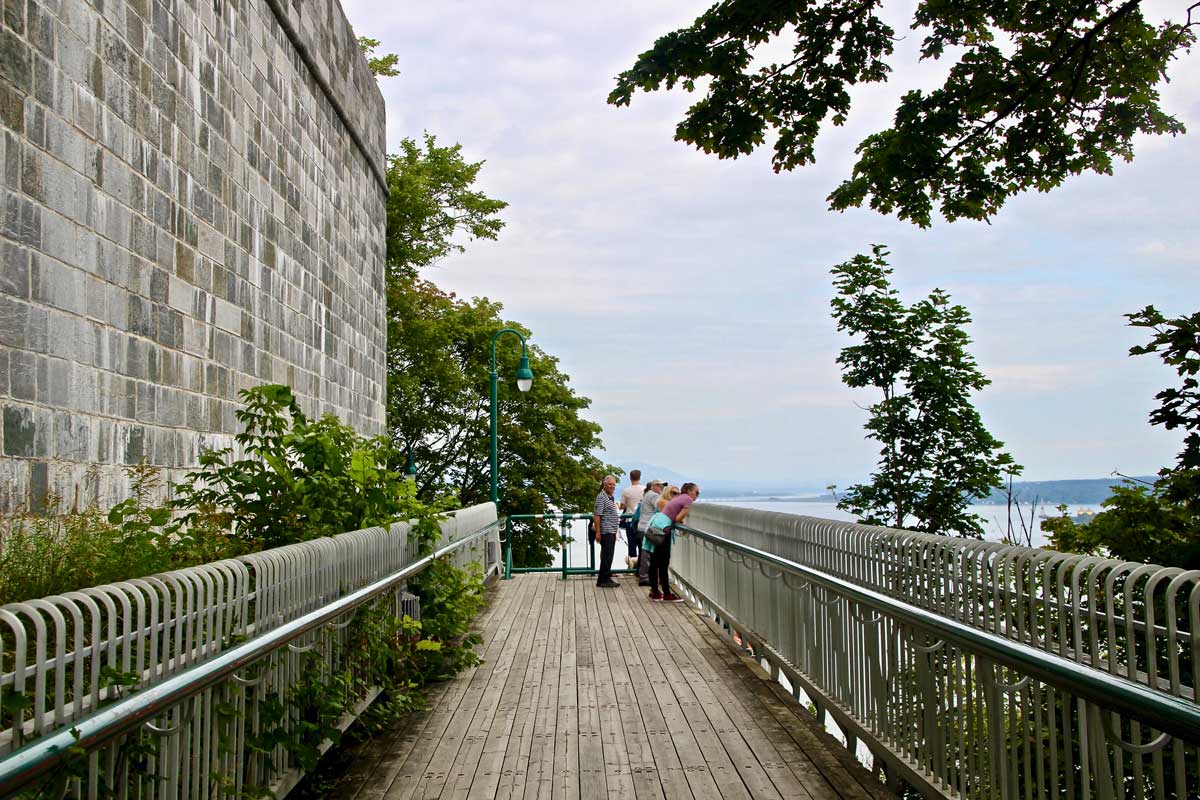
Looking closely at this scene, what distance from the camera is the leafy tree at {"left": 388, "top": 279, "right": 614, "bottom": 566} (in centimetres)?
4000

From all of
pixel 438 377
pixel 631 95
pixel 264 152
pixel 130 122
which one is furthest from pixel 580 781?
pixel 438 377

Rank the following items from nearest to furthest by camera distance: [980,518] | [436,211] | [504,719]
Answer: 1. [504,719]
2. [980,518]
3. [436,211]

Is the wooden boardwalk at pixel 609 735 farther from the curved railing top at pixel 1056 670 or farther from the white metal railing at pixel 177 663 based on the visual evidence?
the curved railing top at pixel 1056 670

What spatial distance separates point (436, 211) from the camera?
118 feet

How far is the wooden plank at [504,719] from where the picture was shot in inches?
229

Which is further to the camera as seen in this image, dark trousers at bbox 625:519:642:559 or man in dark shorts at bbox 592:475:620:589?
dark trousers at bbox 625:519:642:559

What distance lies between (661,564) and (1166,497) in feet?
26.0

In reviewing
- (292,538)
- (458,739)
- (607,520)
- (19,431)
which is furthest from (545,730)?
(607,520)

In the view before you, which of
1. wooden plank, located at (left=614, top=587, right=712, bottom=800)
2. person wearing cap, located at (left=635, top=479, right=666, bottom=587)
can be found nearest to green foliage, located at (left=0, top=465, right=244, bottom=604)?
wooden plank, located at (left=614, top=587, right=712, bottom=800)

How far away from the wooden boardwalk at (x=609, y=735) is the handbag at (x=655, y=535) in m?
3.44

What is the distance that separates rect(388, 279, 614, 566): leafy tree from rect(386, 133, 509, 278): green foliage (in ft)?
10.2

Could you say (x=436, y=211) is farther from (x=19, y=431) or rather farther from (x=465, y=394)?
(x=19, y=431)

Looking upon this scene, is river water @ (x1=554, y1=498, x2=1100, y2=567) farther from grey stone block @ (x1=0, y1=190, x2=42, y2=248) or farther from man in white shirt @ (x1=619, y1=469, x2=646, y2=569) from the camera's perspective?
grey stone block @ (x1=0, y1=190, x2=42, y2=248)

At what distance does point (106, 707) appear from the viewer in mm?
3242
